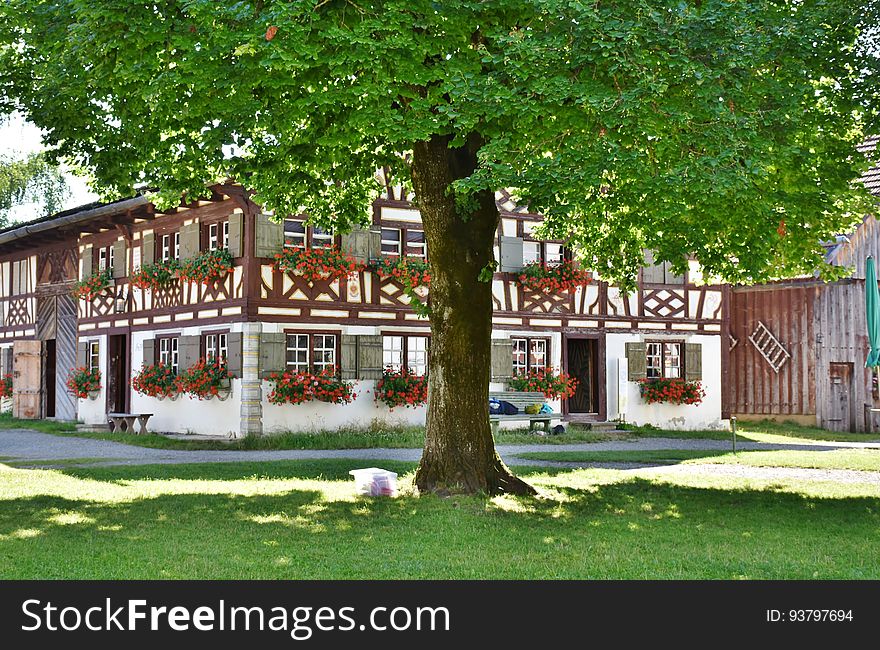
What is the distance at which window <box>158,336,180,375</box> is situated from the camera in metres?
25.3

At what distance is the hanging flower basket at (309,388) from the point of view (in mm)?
22453

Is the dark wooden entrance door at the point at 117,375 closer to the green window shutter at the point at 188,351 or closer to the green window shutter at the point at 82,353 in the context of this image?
the green window shutter at the point at 82,353

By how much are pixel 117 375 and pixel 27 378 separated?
5009mm

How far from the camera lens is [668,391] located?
27781mm

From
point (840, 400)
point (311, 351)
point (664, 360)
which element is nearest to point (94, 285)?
point (311, 351)

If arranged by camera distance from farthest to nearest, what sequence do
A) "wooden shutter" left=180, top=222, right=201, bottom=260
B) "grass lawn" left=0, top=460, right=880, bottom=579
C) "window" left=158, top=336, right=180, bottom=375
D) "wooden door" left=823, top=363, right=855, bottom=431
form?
1. "wooden door" left=823, top=363, right=855, bottom=431
2. "window" left=158, top=336, right=180, bottom=375
3. "wooden shutter" left=180, top=222, right=201, bottom=260
4. "grass lawn" left=0, top=460, right=880, bottom=579

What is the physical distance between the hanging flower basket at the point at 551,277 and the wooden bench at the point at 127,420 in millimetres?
8990

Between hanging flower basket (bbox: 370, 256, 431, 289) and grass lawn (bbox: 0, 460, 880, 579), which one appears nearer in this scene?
grass lawn (bbox: 0, 460, 880, 579)

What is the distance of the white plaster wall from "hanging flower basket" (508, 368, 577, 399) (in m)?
1.38

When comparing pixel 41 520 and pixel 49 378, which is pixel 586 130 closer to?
pixel 41 520

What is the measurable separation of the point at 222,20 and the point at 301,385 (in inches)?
518

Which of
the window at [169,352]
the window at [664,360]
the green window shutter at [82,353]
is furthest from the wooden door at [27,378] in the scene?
the window at [664,360]

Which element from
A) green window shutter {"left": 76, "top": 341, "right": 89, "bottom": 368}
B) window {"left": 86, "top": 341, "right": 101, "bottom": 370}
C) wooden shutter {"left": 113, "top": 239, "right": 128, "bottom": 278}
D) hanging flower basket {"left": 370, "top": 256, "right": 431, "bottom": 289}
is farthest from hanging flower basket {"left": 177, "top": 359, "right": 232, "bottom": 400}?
green window shutter {"left": 76, "top": 341, "right": 89, "bottom": 368}

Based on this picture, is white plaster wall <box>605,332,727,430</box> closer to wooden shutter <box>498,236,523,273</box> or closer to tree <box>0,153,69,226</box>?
wooden shutter <box>498,236,523,273</box>
